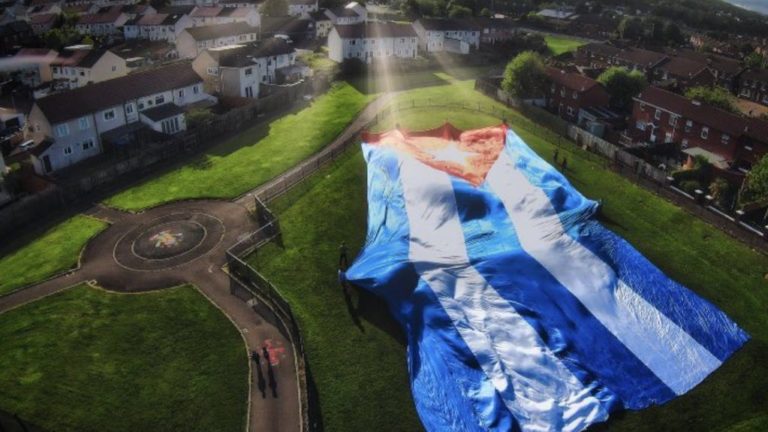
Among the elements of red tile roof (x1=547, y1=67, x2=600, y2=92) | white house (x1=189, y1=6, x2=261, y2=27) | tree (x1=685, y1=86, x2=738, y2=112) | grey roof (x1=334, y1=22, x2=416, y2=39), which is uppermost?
white house (x1=189, y1=6, x2=261, y2=27)

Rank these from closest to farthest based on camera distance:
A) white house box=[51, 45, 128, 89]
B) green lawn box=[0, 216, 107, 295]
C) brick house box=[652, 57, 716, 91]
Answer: green lawn box=[0, 216, 107, 295]
white house box=[51, 45, 128, 89]
brick house box=[652, 57, 716, 91]

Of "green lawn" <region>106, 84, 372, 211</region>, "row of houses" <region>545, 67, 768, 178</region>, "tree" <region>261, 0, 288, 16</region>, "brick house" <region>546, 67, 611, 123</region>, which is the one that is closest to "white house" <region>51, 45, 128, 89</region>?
"green lawn" <region>106, 84, 372, 211</region>

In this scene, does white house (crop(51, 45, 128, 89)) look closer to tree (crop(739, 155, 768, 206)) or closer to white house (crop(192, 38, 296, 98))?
white house (crop(192, 38, 296, 98))

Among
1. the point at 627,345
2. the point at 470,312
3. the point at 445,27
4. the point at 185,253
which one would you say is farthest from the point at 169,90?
the point at 445,27

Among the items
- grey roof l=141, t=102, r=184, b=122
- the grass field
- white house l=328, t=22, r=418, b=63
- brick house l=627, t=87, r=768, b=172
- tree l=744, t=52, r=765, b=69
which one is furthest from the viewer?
tree l=744, t=52, r=765, b=69

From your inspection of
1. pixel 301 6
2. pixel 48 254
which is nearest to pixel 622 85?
pixel 48 254

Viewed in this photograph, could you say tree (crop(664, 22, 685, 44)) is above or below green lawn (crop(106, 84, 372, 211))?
above

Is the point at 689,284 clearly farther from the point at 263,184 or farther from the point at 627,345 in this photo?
the point at 263,184

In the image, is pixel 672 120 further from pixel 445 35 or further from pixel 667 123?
pixel 445 35
